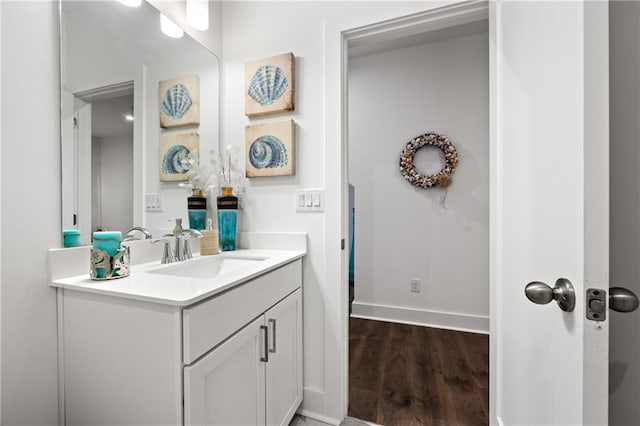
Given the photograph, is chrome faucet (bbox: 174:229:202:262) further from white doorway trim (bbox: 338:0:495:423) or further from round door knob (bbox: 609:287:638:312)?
round door knob (bbox: 609:287:638:312)

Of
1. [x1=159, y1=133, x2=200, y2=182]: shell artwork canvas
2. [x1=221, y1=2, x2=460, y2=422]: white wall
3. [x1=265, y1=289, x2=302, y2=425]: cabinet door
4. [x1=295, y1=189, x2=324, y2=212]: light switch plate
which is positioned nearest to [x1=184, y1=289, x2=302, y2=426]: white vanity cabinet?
[x1=265, y1=289, x2=302, y2=425]: cabinet door

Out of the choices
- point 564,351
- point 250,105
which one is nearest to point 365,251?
point 250,105

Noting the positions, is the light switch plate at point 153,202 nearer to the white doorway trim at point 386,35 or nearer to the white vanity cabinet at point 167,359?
the white vanity cabinet at point 167,359

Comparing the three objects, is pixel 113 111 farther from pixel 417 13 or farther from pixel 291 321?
pixel 417 13

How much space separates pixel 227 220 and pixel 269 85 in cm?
78

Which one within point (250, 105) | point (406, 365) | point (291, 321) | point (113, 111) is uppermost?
point (250, 105)

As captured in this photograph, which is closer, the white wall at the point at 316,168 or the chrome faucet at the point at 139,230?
the chrome faucet at the point at 139,230

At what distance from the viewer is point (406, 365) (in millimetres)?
1939

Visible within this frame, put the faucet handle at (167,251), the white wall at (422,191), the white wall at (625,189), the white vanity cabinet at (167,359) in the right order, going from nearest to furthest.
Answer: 1. the white wall at (625,189)
2. the white vanity cabinet at (167,359)
3. the faucet handle at (167,251)
4. the white wall at (422,191)

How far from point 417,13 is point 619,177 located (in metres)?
1.10

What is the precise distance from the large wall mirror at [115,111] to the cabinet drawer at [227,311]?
25.0 inches

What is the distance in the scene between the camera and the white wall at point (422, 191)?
243 cm

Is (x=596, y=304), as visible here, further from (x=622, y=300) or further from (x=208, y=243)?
(x=208, y=243)

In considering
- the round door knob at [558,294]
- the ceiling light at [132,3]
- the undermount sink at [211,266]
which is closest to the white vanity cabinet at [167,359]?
the undermount sink at [211,266]
